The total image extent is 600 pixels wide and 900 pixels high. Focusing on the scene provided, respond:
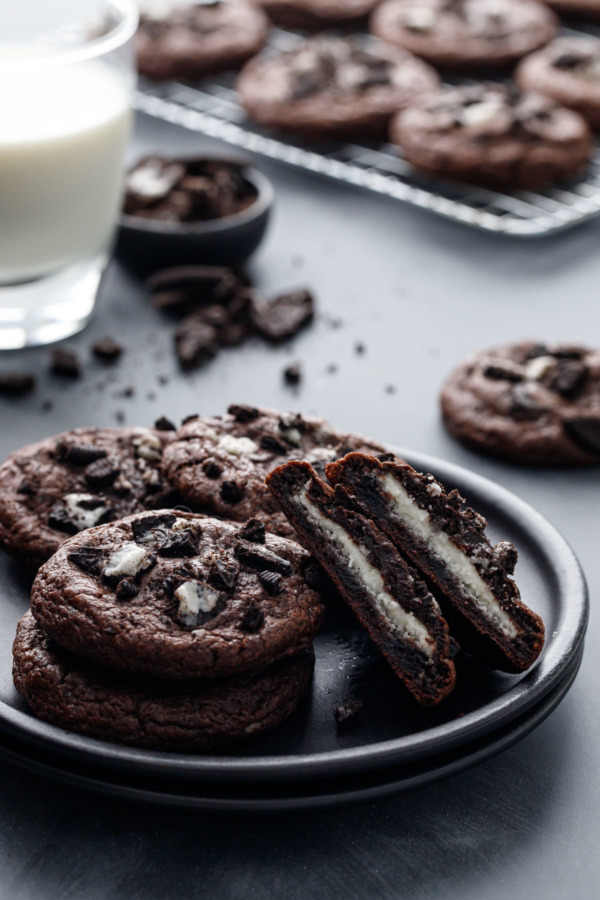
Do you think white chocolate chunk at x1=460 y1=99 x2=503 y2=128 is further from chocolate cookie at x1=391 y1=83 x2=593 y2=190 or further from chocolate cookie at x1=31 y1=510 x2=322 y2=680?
chocolate cookie at x1=31 y1=510 x2=322 y2=680

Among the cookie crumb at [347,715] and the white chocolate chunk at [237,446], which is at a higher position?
the white chocolate chunk at [237,446]

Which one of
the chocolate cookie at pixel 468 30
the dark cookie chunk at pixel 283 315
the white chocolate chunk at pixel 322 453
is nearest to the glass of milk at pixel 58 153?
the dark cookie chunk at pixel 283 315

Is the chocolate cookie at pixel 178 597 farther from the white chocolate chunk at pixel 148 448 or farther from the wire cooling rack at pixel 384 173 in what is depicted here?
the wire cooling rack at pixel 384 173

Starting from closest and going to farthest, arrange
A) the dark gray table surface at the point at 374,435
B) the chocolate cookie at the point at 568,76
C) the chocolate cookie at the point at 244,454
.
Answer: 1. the dark gray table surface at the point at 374,435
2. the chocolate cookie at the point at 244,454
3. the chocolate cookie at the point at 568,76

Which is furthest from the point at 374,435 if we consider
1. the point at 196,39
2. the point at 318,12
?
the point at 318,12

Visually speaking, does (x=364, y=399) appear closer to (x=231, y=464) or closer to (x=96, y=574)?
(x=231, y=464)

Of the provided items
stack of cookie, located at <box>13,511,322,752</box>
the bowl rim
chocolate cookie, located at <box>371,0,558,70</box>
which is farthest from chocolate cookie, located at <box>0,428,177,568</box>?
chocolate cookie, located at <box>371,0,558,70</box>

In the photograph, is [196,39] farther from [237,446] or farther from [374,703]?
[374,703]

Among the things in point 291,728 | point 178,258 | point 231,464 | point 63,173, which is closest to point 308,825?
point 291,728
